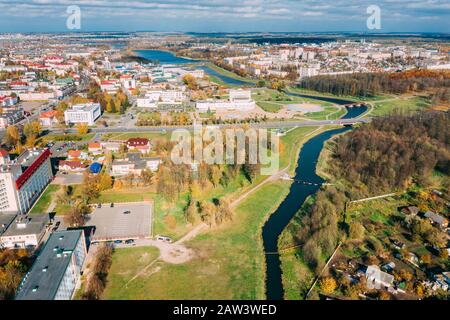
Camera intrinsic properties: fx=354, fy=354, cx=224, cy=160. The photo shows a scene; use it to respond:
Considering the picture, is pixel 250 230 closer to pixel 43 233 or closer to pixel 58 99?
pixel 43 233

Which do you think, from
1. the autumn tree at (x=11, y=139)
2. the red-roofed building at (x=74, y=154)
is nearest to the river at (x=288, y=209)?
the red-roofed building at (x=74, y=154)

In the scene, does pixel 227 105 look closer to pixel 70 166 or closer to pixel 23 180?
pixel 70 166

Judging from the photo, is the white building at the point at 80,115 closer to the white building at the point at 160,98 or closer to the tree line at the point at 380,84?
the white building at the point at 160,98

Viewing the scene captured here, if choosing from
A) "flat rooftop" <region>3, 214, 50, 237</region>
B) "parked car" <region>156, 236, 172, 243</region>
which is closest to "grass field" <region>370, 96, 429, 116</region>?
"parked car" <region>156, 236, 172, 243</region>

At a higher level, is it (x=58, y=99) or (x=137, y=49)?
(x=137, y=49)

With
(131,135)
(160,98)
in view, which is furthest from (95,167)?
(160,98)

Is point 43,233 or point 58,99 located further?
point 58,99
